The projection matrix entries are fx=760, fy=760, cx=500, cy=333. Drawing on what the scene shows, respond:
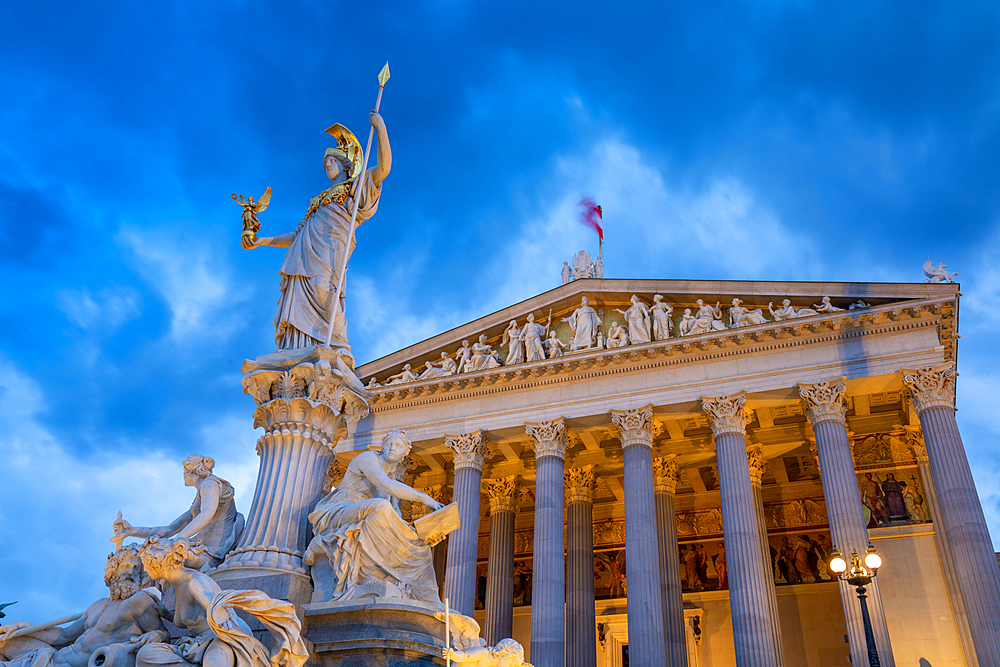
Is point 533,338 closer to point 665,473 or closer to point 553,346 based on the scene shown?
point 553,346

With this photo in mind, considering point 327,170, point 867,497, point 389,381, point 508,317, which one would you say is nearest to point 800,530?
point 867,497

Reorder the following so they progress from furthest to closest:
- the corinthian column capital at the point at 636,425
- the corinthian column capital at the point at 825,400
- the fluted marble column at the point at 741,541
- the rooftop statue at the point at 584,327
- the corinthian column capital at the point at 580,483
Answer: the corinthian column capital at the point at 580,483 < the rooftop statue at the point at 584,327 < the corinthian column capital at the point at 636,425 < the corinthian column capital at the point at 825,400 < the fluted marble column at the point at 741,541

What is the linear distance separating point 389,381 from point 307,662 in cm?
2361

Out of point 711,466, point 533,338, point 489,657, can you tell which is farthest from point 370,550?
point 711,466

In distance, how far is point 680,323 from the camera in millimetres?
26625

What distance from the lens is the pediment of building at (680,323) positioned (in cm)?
2372

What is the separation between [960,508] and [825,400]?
459cm

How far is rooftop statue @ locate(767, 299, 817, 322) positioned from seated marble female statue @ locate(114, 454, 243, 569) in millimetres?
20538

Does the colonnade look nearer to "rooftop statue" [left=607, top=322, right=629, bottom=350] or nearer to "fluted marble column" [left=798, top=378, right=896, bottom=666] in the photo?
"fluted marble column" [left=798, top=378, right=896, bottom=666]

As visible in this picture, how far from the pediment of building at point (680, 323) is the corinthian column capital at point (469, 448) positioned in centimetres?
187

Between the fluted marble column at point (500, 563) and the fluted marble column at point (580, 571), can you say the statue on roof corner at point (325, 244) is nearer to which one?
the fluted marble column at point (500, 563)

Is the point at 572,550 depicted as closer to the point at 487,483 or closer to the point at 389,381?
the point at 487,483

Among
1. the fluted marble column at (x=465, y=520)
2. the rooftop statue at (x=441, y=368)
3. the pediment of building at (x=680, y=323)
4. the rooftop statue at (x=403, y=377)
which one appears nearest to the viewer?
the pediment of building at (x=680, y=323)

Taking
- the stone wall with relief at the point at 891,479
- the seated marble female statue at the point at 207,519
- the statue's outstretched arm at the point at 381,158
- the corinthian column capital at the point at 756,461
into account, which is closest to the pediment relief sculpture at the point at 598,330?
the corinthian column capital at the point at 756,461
